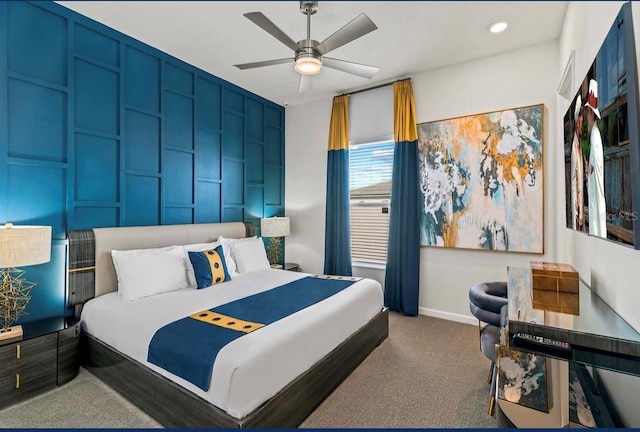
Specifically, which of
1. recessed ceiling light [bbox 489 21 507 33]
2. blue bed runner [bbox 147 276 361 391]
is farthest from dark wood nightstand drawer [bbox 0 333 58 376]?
recessed ceiling light [bbox 489 21 507 33]

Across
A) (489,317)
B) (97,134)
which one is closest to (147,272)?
(97,134)

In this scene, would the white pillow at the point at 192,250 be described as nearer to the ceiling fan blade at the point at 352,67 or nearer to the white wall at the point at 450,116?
the white wall at the point at 450,116

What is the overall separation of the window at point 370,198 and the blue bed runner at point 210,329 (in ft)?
5.63

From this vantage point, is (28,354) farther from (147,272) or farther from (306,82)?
(306,82)

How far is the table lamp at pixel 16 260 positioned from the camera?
2002mm

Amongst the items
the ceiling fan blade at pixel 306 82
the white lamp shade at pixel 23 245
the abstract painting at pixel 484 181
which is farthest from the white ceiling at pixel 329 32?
the white lamp shade at pixel 23 245

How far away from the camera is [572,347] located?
3.91 ft

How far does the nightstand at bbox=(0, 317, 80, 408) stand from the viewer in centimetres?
201

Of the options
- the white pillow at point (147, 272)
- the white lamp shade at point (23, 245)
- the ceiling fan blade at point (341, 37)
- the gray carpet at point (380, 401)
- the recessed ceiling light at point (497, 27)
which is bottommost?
the gray carpet at point (380, 401)

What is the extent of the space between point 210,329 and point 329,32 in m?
1.77

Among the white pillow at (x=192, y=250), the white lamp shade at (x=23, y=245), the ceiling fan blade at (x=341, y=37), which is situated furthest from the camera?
the white pillow at (x=192, y=250)

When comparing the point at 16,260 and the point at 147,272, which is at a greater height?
the point at 16,260

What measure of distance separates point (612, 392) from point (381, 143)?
11.0 ft

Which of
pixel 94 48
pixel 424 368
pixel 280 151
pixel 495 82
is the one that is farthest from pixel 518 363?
pixel 280 151
